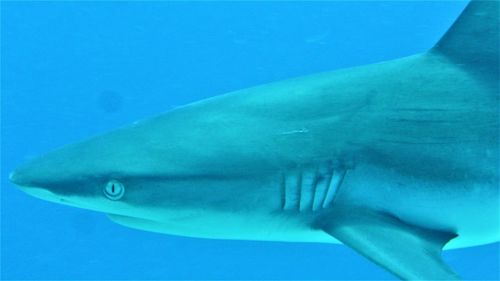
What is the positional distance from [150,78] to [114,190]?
23.2ft

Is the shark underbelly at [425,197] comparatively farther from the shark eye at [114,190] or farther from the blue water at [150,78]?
the blue water at [150,78]

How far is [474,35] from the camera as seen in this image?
2.14 metres

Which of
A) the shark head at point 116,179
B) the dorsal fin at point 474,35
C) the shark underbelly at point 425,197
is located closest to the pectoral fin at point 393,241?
the shark underbelly at point 425,197

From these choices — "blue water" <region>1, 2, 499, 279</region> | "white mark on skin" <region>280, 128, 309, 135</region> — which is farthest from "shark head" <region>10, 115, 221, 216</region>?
"blue water" <region>1, 2, 499, 279</region>

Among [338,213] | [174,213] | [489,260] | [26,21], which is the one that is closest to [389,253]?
[338,213]

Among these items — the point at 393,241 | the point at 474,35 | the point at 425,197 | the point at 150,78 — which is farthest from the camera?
the point at 150,78

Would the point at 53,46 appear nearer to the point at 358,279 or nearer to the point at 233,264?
the point at 233,264

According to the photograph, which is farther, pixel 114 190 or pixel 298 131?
pixel 298 131

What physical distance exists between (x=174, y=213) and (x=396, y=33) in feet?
26.3

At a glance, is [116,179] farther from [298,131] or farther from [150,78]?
A: [150,78]

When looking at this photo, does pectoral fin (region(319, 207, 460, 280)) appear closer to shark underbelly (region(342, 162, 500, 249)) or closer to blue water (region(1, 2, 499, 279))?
shark underbelly (region(342, 162, 500, 249))

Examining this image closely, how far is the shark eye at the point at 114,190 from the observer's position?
1.88 m

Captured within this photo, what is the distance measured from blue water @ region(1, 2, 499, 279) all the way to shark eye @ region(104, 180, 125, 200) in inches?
172

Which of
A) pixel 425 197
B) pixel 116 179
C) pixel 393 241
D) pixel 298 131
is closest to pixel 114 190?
pixel 116 179
